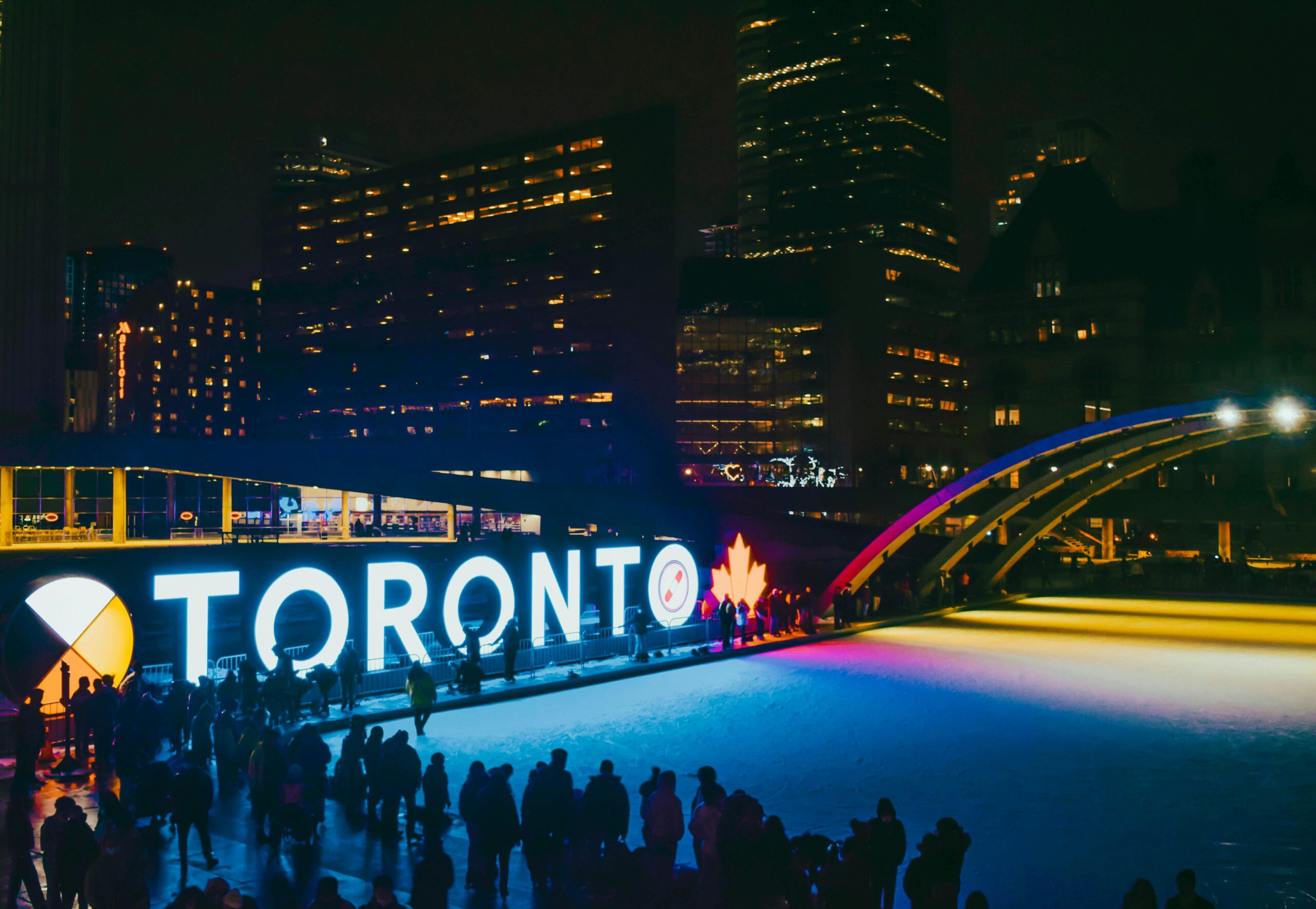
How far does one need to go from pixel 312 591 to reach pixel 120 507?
51.2 metres

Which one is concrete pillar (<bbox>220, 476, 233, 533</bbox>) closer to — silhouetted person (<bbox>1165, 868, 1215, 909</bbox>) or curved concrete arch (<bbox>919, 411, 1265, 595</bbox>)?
curved concrete arch (<bbox>919, 411, 1265, 595</bbox>)

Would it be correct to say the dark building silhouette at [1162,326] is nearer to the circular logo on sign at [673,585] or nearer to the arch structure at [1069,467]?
the arch structure at [1069,467]

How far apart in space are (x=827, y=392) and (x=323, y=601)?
13150 cm

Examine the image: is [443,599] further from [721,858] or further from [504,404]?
[504,404]

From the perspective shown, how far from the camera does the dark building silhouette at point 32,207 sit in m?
70.0

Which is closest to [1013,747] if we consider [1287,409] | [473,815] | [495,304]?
[473,815]

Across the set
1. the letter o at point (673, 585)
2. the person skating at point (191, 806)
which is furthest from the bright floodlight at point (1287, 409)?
the person skating at point (191, 806)

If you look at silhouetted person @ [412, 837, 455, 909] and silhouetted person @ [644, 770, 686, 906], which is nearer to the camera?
silhouetted person @ [412, 837, 455, 909]

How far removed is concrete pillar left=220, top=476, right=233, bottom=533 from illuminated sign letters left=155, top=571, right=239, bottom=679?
177ft

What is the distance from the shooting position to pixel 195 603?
61.1 ft

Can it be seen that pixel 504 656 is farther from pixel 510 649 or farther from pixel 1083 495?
pixel 1083 495

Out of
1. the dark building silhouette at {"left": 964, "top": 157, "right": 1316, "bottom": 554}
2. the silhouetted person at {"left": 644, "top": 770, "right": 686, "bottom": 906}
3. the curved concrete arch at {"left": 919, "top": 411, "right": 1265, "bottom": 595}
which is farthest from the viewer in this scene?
the dark building silhouette at {"left": 964, "top": 157, "right": 1316, "bottom": 554}

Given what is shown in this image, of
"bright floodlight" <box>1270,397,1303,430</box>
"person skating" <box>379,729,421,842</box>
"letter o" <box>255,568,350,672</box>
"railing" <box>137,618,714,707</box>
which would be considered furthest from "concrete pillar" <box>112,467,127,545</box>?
"bright floodlight" <box>1270,397,1303,430</box>

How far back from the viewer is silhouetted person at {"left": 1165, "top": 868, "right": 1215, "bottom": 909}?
742 cm
